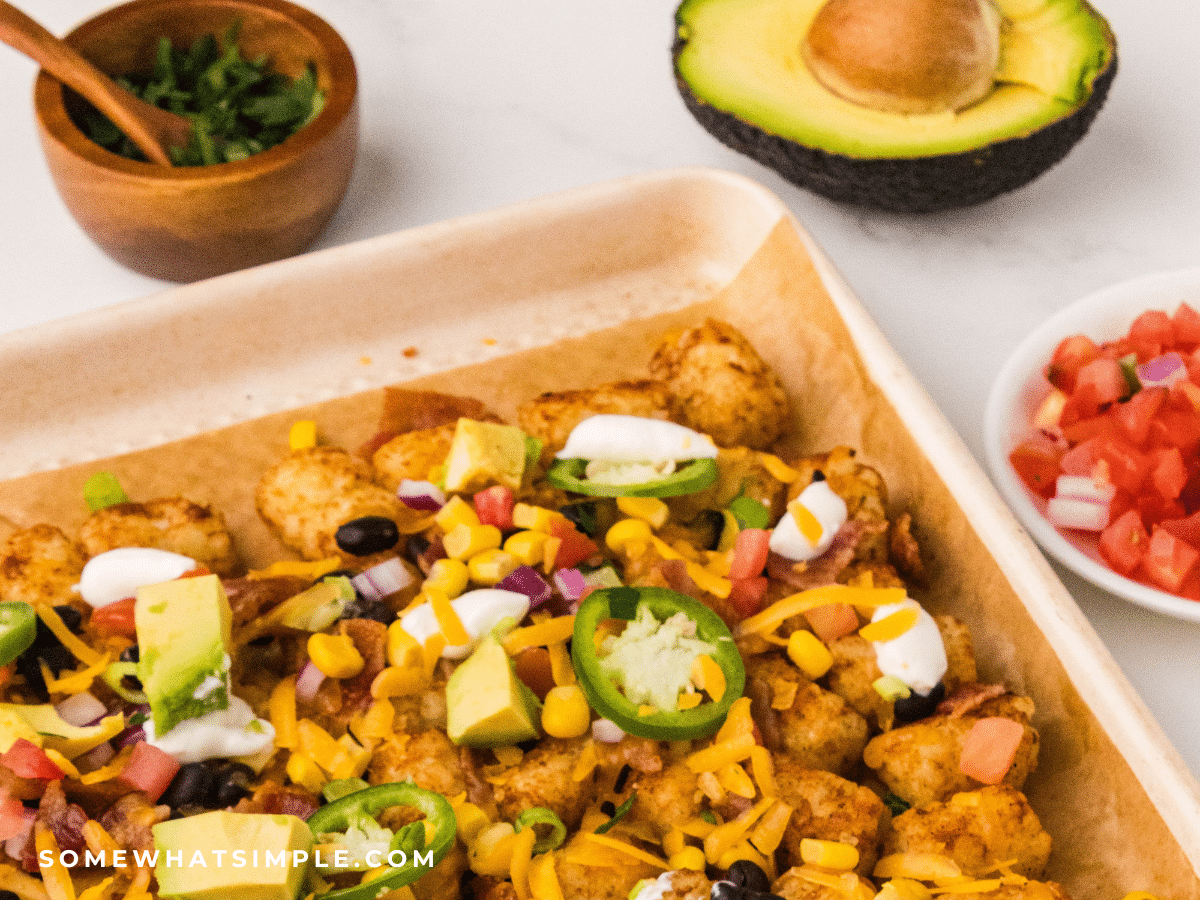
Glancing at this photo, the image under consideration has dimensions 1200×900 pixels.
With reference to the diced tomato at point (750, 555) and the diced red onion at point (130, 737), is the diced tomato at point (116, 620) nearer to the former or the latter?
the diced red onion at point (130, 737)

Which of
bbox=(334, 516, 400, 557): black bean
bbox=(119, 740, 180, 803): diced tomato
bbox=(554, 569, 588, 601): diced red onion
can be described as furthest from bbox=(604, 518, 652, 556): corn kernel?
bbox=(119, 740, 180, 803): diced tomato

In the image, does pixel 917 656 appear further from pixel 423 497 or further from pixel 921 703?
pixel 423 497

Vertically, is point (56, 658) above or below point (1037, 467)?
below

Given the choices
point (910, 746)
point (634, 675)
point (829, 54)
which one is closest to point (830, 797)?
point (910, 746)

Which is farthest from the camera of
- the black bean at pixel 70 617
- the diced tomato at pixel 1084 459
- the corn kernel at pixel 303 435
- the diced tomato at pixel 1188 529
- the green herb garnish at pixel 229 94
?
the green herb garnish at pixel 229 94

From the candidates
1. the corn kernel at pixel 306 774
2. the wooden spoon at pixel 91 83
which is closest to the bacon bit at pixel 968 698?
the corn kernel at pixel 306 774

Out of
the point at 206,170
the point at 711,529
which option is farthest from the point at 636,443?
the point at 206,170

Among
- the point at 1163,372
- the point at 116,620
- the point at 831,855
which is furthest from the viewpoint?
the point at 1163,372
